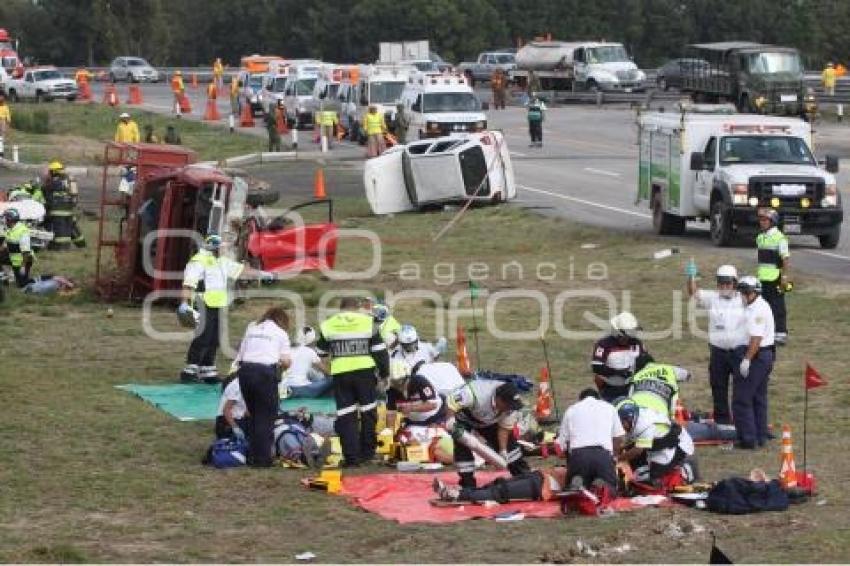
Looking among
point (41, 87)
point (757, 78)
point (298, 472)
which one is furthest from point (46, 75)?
point (298, 472)

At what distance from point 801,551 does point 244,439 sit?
5.86 m

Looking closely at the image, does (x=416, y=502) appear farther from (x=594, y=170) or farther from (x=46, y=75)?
(x=46, y=75)

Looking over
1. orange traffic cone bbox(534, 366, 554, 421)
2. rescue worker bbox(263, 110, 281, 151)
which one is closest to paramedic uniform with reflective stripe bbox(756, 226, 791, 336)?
orange traffic cone bbox(534, 366, 554, 421)

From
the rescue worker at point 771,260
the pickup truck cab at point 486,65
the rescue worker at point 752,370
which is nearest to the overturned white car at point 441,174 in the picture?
the rescue worker at point 771,260

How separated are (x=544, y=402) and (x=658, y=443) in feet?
12.1

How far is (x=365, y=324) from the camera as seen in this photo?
56.3 ft

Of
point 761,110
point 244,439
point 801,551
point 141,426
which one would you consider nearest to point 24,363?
point 141,426

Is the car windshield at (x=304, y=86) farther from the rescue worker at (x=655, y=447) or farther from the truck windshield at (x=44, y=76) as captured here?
the rescue worker at (x=655, y=447)

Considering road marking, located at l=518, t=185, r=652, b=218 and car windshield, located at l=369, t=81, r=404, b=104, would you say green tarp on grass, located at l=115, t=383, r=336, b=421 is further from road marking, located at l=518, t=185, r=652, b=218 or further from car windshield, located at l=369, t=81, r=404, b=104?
car windshield, located at l=369, t=81, r=404, b=104

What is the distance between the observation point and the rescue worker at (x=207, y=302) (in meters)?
21.5

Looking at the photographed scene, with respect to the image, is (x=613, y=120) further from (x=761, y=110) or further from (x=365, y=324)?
(x=365, y=324)

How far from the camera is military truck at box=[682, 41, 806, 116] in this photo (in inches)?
2365

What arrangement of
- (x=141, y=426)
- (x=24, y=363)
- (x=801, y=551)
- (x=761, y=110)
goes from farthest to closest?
(x=761, y=110) < (x=24, y=363) < (x=141, y=426) < (x=801, y=551)

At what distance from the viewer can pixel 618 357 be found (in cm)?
1698
